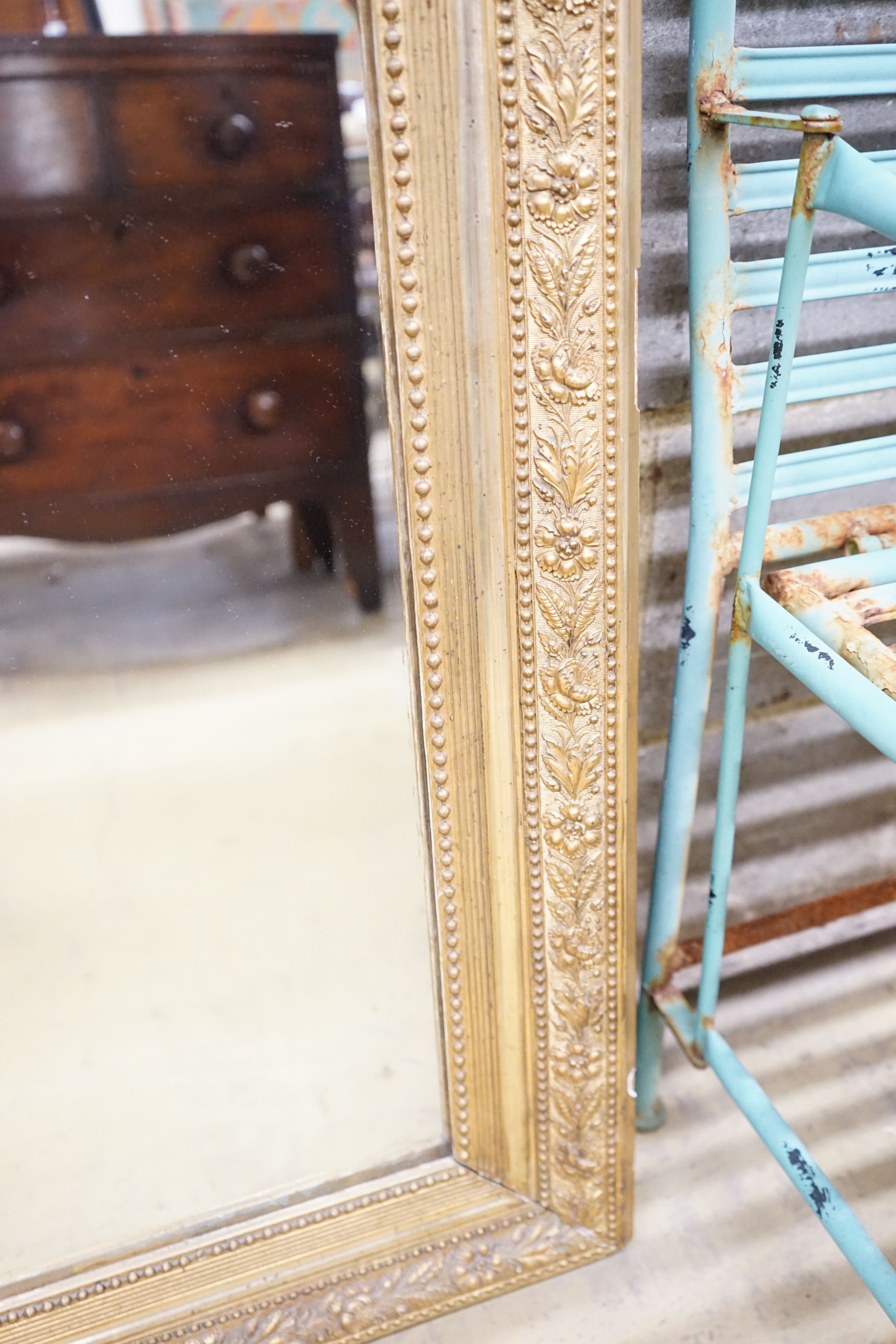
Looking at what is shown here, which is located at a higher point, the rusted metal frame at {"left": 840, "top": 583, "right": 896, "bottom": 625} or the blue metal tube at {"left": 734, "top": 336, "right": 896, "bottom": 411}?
the blue metal tube at {"left": 734, "top": 336, "right": 896, "bottom": 411}

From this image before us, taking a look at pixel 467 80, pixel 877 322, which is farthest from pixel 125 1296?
pixel 877 322

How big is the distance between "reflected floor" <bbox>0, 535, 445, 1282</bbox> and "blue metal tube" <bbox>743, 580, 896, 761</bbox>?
236 mm

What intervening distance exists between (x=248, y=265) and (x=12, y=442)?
168mm

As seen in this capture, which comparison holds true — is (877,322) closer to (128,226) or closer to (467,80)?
(467,80)

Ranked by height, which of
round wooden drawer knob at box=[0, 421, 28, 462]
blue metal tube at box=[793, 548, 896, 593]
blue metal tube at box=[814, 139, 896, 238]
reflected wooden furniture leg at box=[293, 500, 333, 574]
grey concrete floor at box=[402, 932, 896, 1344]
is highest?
blue metal tube at box=[814, 139, 896, 238]

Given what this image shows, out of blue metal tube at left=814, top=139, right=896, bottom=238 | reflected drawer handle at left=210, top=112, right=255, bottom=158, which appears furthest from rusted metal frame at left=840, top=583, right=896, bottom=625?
reflected drawer handle at left=210, top=112, right=255, bottom=158

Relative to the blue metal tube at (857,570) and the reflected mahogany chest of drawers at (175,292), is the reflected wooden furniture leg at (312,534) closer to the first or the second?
the reflected mahogany chest of drawers at (175,292)

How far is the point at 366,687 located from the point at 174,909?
0.21 metres

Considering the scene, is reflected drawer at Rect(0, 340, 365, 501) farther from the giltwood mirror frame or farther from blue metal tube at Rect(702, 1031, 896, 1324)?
blue metal tube at Rect(702, 1031, 896, 1324)

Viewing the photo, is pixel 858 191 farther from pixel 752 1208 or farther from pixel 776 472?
pixel 752 1208

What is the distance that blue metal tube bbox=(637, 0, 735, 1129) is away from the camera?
661mm

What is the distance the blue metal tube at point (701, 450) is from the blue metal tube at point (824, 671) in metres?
0.06

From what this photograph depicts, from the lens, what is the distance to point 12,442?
595 millimetres

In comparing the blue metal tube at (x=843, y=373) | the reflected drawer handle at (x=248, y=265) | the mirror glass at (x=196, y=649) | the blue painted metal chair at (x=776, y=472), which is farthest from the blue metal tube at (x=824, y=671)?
the reflected drawer handle at (x=248, y=265)
